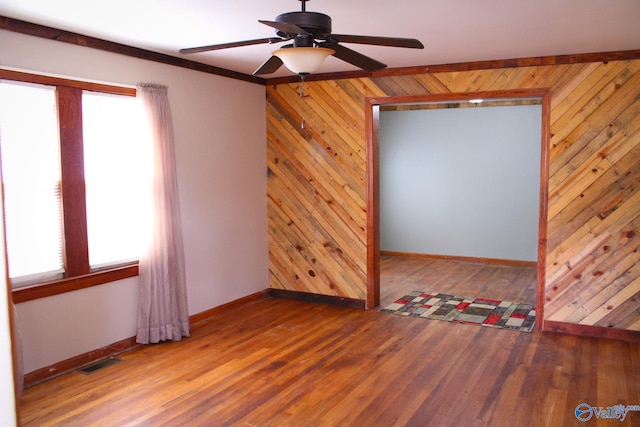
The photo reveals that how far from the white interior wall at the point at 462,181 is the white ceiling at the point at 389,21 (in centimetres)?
327

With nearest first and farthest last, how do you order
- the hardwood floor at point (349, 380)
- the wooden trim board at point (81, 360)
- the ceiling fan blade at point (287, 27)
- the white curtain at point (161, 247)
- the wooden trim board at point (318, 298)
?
the ceiling fan blade at point (287, 27), the hardwood floor at point (349, 380), the wooden trim board at point (81, 360), the white curtain at point (161, 247), the wooden trim board at point (318, 298)

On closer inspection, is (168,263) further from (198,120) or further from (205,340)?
(198,120)

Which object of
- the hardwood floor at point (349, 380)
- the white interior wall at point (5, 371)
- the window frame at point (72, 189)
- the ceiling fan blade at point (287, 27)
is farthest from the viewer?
the window frame at point (72, 189)

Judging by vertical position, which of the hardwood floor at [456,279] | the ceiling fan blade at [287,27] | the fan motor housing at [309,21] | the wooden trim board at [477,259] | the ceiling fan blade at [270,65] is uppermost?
the fan motor housing at [309,21]

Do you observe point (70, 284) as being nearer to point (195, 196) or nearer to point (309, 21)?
point (195, 196)

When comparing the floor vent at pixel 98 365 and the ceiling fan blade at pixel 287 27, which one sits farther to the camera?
the floor vent at pixel 98 365

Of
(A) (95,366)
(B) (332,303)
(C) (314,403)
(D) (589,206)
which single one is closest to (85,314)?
(A) (95,366)

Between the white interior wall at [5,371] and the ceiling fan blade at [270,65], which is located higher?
the ceiling fan blade at [270,65]

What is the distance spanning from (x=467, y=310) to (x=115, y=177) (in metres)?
3.79

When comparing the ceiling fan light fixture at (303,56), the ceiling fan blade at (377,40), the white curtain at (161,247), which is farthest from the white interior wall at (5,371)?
the white curtain at (161,247)

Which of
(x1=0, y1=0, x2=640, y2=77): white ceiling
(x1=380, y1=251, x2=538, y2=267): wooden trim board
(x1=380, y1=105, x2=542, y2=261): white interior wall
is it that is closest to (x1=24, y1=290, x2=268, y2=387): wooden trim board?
(x1=0, y1=0, x2=640, y2=77): white ceiling

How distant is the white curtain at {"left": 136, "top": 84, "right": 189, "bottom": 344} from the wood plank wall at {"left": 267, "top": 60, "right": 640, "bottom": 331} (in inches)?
69.8

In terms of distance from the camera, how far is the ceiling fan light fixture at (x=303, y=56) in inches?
96.9

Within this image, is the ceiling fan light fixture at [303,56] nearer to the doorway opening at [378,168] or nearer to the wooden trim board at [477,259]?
the doorway opening at [378,168]
